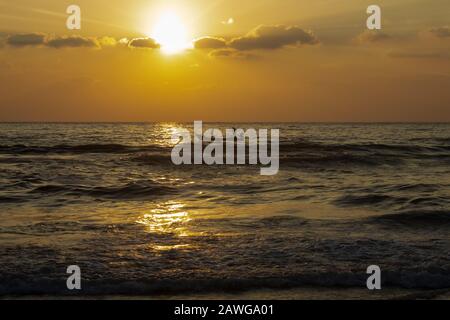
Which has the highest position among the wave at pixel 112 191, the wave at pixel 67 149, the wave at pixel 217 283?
the wave at pixel 67 149

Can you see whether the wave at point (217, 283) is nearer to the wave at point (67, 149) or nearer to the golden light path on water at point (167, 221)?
the golden light path on water at point (167, 221)

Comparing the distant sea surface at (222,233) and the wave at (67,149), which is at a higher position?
the wave at (67,149)

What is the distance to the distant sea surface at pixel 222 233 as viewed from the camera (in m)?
7.38

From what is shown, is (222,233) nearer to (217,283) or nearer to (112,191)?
(217,283)

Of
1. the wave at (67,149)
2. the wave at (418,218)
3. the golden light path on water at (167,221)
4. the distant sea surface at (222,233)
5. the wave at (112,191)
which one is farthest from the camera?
the wave at (67,149)

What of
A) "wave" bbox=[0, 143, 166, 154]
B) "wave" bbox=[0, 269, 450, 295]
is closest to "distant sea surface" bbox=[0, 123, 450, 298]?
"wave" bbox=[0, 269, 450, 295]

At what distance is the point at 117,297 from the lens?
687 centimetres

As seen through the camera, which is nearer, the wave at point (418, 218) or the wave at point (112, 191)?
the wave at point (418, 218)

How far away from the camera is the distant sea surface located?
738 centimetres

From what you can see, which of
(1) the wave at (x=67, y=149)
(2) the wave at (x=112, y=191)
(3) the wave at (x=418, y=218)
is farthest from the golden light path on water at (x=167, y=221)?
(1) the wave at (x=67, y=149)

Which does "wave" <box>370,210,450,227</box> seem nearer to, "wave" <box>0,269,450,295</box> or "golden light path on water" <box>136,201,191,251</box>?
"wave" <box>0,269,450,295</box>
